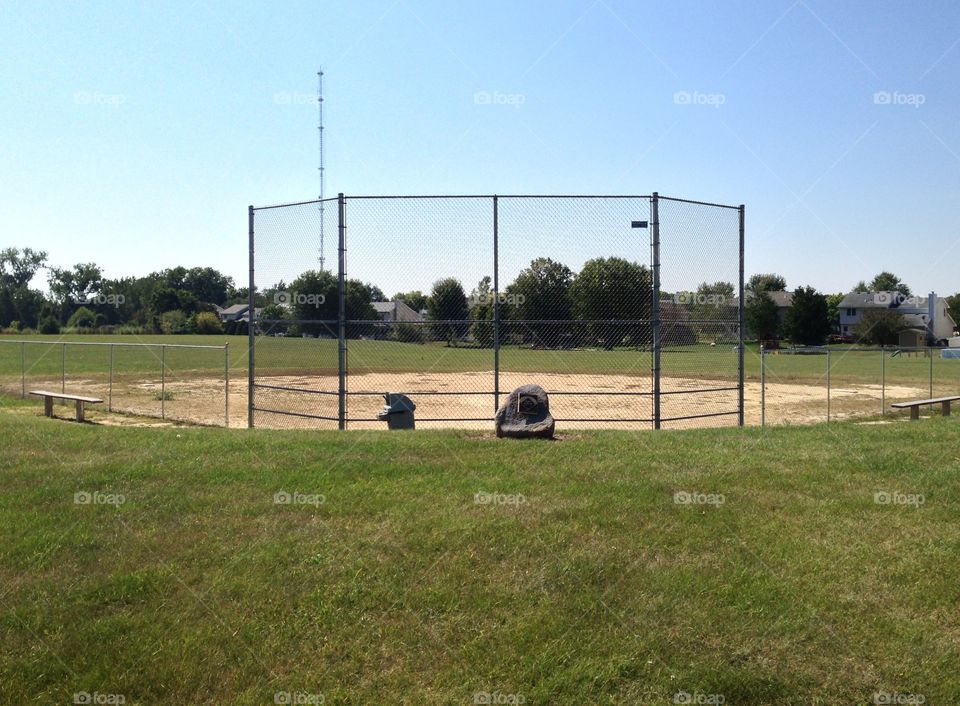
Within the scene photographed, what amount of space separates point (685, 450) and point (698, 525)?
8.19 ft

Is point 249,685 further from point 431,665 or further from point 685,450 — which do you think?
point 685,450

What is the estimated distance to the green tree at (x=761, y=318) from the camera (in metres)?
62.3

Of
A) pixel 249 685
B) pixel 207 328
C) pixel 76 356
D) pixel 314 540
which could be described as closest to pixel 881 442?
pixel 314 540
